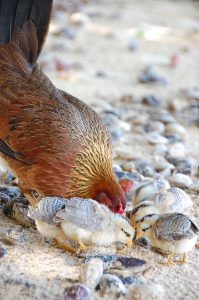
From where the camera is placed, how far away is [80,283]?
298cm

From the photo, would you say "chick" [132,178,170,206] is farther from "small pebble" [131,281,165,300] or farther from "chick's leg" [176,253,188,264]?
"small pebble" [131,281,165,300]

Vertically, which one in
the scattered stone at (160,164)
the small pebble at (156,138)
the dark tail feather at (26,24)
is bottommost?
the small pebble at (156,138)

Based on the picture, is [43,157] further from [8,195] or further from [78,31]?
[78,31]

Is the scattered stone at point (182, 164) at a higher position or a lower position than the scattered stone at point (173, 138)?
higher

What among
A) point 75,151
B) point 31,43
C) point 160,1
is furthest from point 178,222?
point 160,1

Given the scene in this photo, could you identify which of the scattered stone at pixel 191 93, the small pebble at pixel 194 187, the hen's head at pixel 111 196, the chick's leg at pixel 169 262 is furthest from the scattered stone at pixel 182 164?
the scattered stone at pixel 191 93

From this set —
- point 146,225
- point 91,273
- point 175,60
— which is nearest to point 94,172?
point 146,225

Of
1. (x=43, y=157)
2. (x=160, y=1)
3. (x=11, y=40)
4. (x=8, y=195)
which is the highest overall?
(x=11, y=40)

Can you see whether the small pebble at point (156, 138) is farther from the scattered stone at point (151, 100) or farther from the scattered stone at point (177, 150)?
the scattered stone at point (151, 100)

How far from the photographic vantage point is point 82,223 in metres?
3.27

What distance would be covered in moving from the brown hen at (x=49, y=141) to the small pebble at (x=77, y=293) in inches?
31.8

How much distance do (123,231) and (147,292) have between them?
1.44 ft

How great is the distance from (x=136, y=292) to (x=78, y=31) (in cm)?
581

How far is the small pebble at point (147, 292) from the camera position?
2959mm
